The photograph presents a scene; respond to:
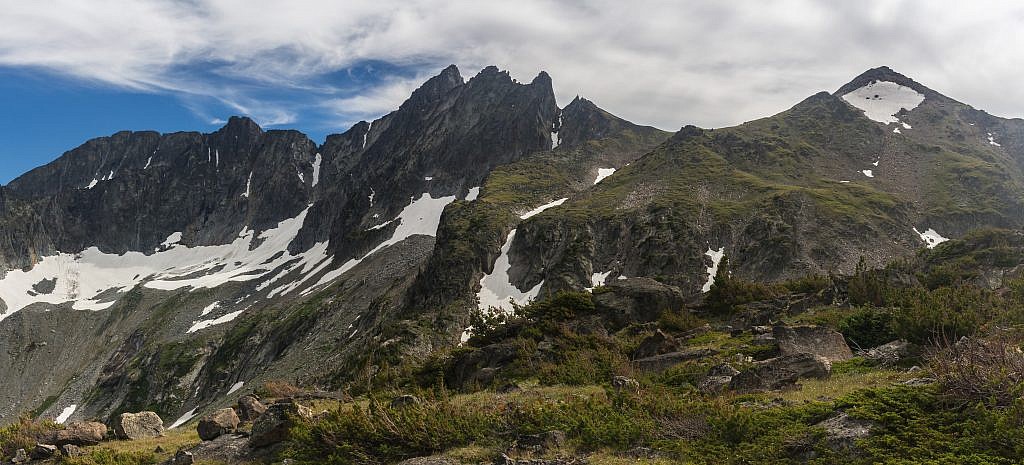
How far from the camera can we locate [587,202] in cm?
10875

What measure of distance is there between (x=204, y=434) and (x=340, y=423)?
666 centimetres

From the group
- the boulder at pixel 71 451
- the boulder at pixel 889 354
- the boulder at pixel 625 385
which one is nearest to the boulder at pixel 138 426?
the boulder at pixel 71 451

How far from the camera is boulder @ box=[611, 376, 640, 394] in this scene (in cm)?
1669

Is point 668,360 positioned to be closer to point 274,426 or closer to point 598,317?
point 598,317

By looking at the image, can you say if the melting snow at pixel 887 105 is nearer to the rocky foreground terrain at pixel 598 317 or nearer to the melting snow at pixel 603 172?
the rocky foreground terrain at pixel 598 317

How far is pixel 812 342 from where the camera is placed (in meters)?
20.5

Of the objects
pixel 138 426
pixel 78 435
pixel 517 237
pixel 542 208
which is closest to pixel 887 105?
pixel 542 208

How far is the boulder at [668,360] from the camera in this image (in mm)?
22172

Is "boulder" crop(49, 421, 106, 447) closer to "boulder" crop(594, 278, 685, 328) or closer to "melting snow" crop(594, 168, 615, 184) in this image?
"boulder" crop(594, 278, 685, 328)

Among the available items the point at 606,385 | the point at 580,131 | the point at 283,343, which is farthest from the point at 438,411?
the point at 580,131

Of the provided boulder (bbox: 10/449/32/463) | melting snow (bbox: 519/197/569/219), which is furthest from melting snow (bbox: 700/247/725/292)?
boulder (bbox: 10/449/32/463)

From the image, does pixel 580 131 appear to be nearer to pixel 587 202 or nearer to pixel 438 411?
pixel 587 202

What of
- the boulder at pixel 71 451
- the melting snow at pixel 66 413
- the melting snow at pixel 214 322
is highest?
the boulder at pixel 71 451

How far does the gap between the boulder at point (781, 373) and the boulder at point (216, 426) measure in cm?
1550
